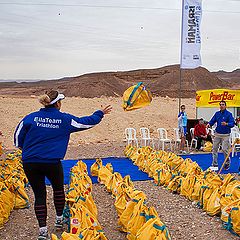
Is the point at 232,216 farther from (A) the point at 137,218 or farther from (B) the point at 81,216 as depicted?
(B) the point at 81,216

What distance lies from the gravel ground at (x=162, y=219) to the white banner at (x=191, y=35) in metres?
5.53

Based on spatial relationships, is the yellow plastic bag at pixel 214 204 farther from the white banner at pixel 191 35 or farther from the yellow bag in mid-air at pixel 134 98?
the white banner at pixel 191 35

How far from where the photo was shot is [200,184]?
19.0ft

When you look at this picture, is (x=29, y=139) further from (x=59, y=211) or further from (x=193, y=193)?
(x=193, y=193)

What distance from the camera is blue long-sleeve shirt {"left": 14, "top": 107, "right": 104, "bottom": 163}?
3.97 m

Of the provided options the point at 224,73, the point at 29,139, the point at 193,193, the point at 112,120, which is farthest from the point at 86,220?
the point at 224,73

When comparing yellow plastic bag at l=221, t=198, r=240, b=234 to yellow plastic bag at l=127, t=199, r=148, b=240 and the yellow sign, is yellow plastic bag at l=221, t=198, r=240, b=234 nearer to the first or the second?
yellow plastic bag at l=127, t=199, r=148, b=240

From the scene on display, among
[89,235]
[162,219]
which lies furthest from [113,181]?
[89,235]

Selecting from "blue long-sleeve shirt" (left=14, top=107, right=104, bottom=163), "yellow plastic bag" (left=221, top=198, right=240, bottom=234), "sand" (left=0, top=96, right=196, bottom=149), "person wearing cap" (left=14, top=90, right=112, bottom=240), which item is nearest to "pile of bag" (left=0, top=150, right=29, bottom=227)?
"person wearing cap" (left=14, top=90, right=112, bottom=240)

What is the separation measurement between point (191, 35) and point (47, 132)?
8376 mm

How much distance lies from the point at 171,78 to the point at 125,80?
724cm

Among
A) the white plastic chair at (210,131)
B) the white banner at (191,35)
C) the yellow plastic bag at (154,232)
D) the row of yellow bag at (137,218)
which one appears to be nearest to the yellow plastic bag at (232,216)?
the row of yellow bag at (137,218)

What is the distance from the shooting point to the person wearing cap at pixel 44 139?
13.0ft

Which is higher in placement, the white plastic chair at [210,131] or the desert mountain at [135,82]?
the desert mountain at [135,82]
